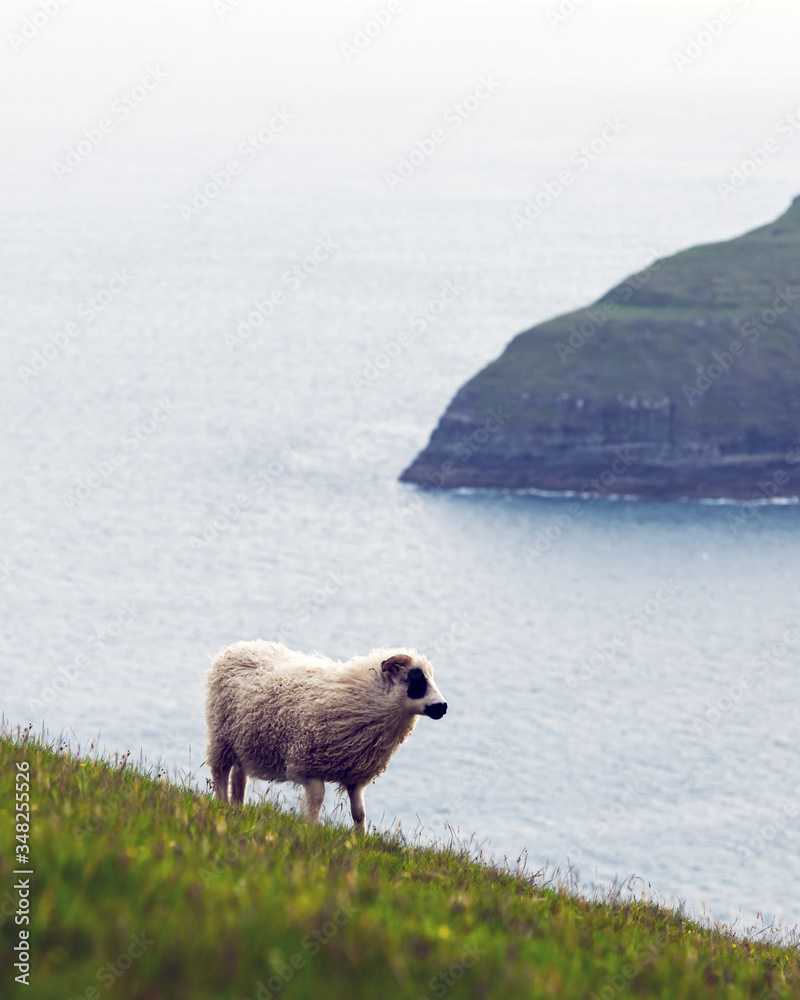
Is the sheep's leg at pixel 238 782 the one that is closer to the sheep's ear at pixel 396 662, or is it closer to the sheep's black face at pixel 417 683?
the sheep's ear at pixel 396 662

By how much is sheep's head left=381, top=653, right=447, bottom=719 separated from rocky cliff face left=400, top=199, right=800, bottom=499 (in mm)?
158752

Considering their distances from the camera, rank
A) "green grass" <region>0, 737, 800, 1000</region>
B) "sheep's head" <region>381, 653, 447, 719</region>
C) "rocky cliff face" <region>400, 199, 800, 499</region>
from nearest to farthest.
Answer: "green grass" <region>0, 737, 800, 1000</region>, "sheep's head" <region>381, 653, 447, 719</region>, "rocky cliff face" <region>400, 199, 800, 499</region>

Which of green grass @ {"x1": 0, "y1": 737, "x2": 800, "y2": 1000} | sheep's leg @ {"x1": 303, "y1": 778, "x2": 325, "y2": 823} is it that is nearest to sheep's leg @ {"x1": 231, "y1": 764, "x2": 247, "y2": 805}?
sheep's leg @ {"x1": 303, "y1": 778, "x2": 325, "y2": 823}

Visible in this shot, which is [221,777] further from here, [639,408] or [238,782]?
[639,408]

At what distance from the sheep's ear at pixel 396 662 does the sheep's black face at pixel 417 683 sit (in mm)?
105

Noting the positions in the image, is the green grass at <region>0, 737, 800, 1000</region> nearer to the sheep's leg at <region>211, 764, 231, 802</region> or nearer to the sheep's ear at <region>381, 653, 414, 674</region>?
the sheep's ear at <region>381, 653, 414, 674</region>

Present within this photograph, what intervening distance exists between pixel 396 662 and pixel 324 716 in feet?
3.27

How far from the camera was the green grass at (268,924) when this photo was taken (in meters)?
6.09

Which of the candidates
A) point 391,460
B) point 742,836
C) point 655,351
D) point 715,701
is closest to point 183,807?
point 742,836

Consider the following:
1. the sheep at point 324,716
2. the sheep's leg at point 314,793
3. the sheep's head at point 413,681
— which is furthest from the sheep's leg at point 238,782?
the sheep's head at point 413,681

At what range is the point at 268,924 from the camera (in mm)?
6633

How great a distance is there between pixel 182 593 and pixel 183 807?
163 metres

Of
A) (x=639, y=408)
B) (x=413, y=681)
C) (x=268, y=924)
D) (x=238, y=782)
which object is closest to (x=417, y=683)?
(x=413, y=681)

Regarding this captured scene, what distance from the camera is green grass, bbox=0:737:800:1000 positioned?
6094 mm
